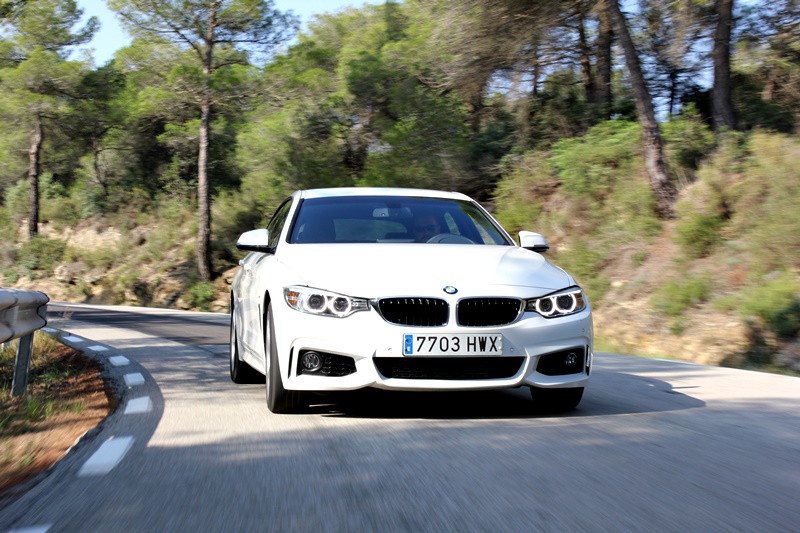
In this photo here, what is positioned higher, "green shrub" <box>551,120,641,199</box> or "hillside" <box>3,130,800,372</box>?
"green shrub" <box>551,120,641,199</box>

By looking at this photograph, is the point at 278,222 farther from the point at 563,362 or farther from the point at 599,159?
the point at 599,159

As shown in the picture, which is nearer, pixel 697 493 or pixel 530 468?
pixel 697 493

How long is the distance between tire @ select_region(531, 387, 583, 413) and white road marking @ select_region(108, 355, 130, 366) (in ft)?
16.5

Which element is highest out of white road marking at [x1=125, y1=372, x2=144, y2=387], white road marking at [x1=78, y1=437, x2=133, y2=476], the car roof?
the car roof

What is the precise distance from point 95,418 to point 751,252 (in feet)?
35.5

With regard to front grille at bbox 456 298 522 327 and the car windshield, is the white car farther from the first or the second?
the car windshield

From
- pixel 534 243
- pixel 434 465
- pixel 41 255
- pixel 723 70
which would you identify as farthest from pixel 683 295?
pixel 41 255

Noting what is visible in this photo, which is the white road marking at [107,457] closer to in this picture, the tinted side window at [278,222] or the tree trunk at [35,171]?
the tinted side window at [278,222]

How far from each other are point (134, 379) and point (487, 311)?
158 inches

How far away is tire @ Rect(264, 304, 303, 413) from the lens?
5469mm

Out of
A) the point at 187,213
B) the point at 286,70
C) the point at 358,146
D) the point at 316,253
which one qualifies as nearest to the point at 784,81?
the point at 358,146

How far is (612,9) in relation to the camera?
17.5m

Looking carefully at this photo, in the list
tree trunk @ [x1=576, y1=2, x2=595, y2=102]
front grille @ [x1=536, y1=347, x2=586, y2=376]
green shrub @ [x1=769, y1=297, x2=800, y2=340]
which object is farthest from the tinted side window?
tree trunk @ [x1=576, y1=2, x2=595, y2=102]

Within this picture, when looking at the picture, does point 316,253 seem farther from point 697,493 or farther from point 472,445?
point 697,493
